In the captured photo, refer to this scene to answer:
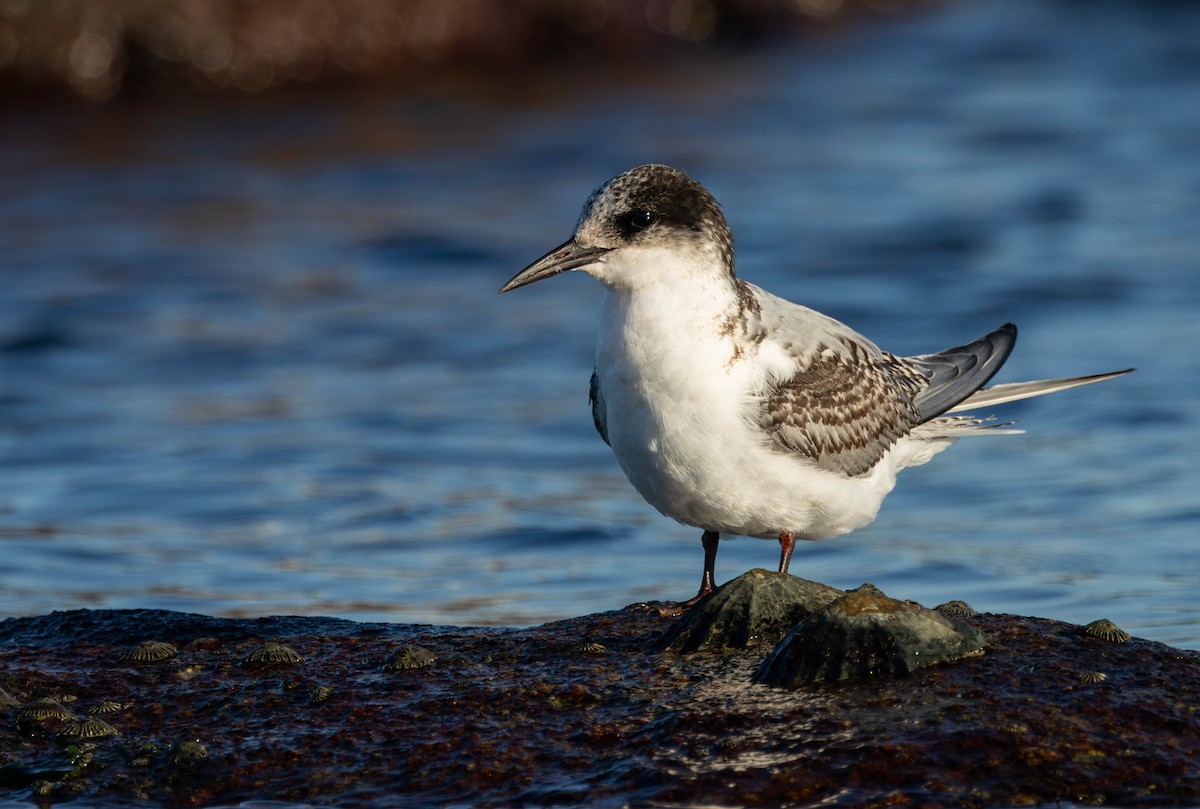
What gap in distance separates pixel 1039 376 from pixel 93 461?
575 cm

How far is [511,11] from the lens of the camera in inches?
722

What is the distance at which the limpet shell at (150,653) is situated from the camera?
5.75m

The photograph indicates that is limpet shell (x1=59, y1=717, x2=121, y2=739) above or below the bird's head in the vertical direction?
below

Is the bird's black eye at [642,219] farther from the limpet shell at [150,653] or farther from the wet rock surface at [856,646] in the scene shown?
the limpet shell at [150,653]

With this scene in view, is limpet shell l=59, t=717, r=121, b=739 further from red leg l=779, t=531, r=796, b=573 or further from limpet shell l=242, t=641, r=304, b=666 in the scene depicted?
red leg l=779, t=531, r=796, b=573

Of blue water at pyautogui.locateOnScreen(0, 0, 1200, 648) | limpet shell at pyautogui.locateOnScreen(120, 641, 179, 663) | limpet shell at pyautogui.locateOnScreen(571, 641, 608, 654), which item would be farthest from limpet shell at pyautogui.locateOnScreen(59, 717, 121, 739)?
blue water at pyautogui.locateOnScreen(0, 0, 1200, 648)

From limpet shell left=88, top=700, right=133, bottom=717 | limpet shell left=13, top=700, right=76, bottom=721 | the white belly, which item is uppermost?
the white belly

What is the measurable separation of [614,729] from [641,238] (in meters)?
1.93

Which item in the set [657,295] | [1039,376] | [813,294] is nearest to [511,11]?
[813,294]

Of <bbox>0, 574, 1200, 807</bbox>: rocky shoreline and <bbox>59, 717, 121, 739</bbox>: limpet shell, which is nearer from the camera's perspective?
<bbox>0, 574, 1200, 807</bbox>: rocky shoreline

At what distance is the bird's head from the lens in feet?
20.0

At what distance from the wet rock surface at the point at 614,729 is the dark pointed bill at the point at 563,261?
135cm

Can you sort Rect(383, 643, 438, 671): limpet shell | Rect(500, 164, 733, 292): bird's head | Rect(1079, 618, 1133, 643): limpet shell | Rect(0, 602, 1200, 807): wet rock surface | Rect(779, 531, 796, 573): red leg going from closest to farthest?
Rect(0, 602, 1200, 807): wet rock surface, Rect(1079, 618, 1133, 643): limpet shell, Rect(383, 643, 438, 671): limpet shell, Rect(500, 164, 733, 292): bird's head, Rect(779, 531, 796, 573): red leg

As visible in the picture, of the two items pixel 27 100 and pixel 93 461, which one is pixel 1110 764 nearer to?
pixel 93 461
